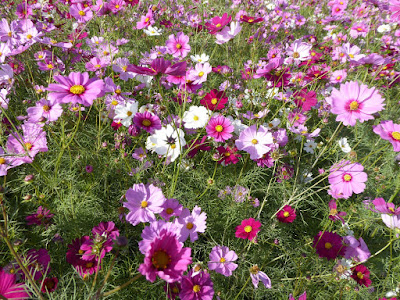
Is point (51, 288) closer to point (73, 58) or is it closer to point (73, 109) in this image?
point (73, 109)

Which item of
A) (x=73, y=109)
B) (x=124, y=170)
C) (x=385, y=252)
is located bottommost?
(x=385, y=252)

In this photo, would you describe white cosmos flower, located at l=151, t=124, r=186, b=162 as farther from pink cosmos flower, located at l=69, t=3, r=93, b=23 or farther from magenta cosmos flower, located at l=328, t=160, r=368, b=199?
pink cosmos flower, located at l=69, t=3, r=93, b=23

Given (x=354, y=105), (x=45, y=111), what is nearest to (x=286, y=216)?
(x=354, y=105)

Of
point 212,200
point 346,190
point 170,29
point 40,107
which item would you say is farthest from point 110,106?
point 170,29

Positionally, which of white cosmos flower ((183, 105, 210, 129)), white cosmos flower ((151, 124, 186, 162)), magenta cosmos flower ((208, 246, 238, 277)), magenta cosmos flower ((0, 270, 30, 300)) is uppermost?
magenta cosmos flower ((0, 270, 30, 300))

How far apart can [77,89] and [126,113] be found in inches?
15.3

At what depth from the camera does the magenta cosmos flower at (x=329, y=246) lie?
98cm

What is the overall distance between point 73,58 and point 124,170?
102cm

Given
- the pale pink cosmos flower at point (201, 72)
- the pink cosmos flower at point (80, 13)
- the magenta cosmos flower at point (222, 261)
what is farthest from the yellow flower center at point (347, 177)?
the pink cosmos flower at point (80, 13)

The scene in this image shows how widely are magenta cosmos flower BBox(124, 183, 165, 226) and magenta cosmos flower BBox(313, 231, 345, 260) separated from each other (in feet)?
2.11

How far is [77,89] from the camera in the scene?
871 mm

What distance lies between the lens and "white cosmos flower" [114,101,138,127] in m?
1.23

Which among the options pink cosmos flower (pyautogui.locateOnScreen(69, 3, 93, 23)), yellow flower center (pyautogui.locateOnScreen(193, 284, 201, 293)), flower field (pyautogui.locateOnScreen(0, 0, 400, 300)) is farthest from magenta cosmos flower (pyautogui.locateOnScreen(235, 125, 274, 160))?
pink cosmos flower (pyautogui.locateOnScreen(69, 3, 93, 23))

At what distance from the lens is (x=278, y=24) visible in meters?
2.57
